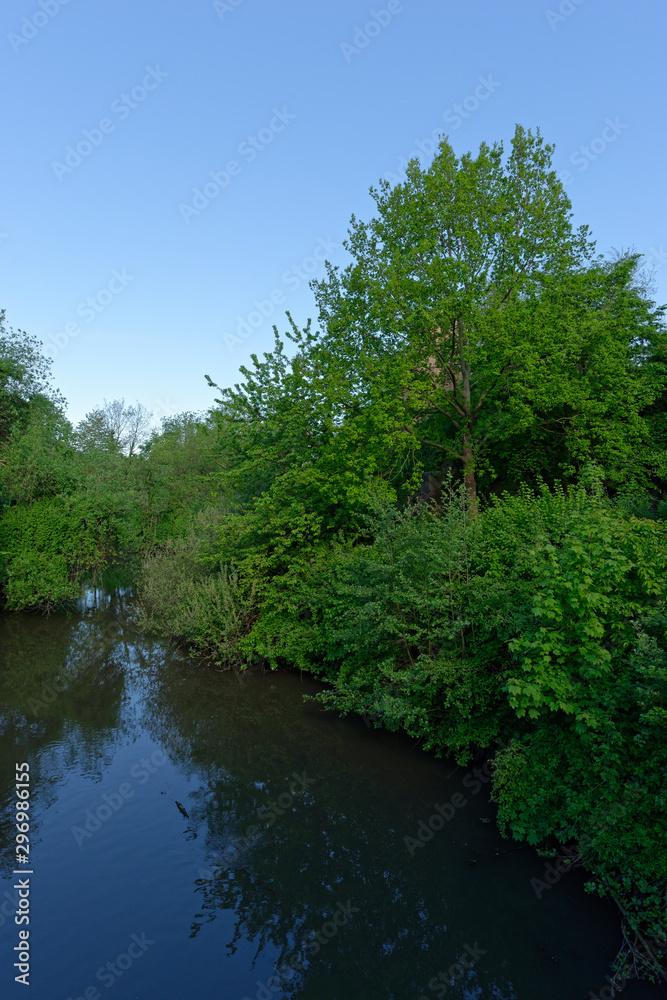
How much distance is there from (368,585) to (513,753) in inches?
207

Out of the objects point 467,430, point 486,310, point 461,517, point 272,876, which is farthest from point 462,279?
point 272,876

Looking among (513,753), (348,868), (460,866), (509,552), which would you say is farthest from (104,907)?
(509,552)

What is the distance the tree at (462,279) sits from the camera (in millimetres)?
19188

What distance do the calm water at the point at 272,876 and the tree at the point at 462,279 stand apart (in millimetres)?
10505

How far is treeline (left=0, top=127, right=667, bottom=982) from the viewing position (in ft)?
27.5
